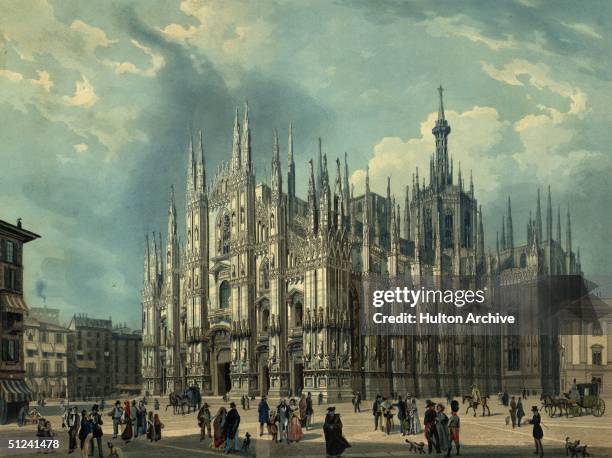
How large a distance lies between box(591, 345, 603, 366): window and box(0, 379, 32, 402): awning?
3264cm

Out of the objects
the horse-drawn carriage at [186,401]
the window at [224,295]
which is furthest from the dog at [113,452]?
the window at [224,295]

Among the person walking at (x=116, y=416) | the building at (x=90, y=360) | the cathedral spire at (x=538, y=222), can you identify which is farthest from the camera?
the building at (x=90, y=360)

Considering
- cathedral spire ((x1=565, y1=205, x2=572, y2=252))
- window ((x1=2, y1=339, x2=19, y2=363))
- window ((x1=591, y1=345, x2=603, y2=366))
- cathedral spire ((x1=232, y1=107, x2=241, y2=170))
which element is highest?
cathedral spire ((x1=232, y1=107, x2=241, y2=170))

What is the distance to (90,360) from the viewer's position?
74.7m

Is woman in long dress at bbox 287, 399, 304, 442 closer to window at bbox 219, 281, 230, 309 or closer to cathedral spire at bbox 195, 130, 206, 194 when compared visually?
window at bbox 219, 281, 230, 309

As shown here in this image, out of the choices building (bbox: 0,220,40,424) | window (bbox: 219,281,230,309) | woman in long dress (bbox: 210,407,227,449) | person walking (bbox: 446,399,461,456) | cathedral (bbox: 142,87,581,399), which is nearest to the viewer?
person walking (bbox: 446,399,461,456)

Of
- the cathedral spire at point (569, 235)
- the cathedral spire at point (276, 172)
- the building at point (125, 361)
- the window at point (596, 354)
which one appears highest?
the cathedral spire at point (276, 172)

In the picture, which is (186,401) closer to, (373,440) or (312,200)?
(312,200)

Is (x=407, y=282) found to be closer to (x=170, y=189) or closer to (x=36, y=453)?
(x=170, y=189)

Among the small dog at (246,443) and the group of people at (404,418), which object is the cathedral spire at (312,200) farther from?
the small dog at (246,443)

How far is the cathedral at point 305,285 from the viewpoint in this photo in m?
48.7

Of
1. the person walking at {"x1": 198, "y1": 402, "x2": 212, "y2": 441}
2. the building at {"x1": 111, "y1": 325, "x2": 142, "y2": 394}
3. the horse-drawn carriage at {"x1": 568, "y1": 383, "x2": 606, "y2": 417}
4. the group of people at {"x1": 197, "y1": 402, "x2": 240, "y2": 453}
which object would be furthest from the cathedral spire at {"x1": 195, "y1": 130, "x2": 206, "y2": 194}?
the group of people at {"x1": 197, "y1": 402, "x2": 240, "y2": 453}

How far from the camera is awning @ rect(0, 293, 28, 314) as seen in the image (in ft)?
120

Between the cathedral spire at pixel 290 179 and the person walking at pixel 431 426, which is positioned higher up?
the cathedral spire at pixel 290 179
